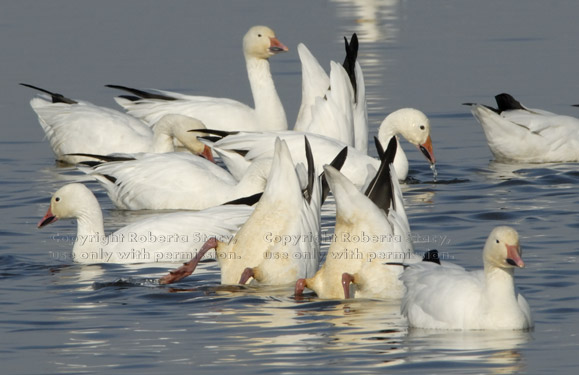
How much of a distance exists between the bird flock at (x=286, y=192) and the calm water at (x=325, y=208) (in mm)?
193

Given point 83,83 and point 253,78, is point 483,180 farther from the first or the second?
point 83,83

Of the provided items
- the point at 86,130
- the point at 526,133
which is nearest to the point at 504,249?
the point at 526,133

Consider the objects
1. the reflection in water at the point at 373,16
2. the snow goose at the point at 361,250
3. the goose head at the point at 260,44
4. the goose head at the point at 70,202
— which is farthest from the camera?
the reflection in water at the point at 373,16

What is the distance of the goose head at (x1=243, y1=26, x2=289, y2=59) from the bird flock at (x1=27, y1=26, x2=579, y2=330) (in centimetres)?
2

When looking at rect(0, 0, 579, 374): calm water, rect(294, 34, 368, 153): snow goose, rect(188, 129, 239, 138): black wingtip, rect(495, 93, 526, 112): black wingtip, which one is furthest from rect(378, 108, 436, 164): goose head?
rect(188, 129, 239, 138): black wingtip

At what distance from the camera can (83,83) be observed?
17719 mm

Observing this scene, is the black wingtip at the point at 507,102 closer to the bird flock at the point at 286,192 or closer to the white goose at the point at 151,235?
the bird flock at the point at 286,192

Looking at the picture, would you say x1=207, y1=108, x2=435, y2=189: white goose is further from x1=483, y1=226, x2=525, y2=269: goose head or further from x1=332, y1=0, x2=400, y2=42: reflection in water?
x1=332, y1=0, x2=400, y2=42: reflection in water

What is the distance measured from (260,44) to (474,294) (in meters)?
8.24

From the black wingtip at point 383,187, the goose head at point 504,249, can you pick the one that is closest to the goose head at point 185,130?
the black wingtip at point 383,187

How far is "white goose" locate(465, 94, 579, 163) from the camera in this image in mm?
13453

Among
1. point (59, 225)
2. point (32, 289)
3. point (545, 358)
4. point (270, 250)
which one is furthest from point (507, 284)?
point (59, 225)

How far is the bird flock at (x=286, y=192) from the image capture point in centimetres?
752

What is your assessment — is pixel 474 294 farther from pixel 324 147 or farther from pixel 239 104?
pixel 239 104
